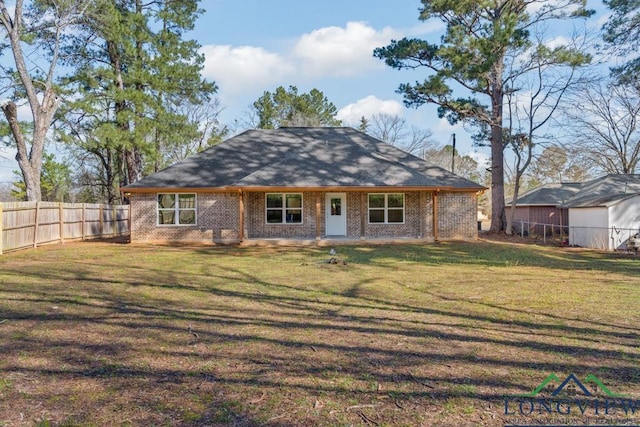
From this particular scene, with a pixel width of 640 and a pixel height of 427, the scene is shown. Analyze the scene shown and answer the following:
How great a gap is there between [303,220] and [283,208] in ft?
3.34

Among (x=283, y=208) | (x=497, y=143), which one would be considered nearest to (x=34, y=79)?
(x=283, y=208)

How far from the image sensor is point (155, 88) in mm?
23203

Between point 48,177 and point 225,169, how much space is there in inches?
899

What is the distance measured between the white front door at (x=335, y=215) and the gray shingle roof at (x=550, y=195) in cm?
1531

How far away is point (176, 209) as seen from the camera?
58.1 ft

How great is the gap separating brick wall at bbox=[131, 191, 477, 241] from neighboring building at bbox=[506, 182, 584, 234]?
981cm

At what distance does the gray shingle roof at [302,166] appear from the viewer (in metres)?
16.7

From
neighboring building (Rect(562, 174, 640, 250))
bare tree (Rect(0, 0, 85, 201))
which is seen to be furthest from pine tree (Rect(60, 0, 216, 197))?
neighboring building (Rect(562, 174, 640, 250))

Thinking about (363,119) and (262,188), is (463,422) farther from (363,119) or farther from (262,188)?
(363,119)

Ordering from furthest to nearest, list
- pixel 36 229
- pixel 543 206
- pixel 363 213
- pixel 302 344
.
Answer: pixel 543 206
pixel 363 213
pixel 36 229
pixel 302 344

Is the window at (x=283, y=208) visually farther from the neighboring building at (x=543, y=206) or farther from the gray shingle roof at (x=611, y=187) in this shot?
the neighboring building at (x=543, y=206)

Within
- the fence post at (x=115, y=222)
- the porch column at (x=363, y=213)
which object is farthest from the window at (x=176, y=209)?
the porch column at (x=363, y=213)

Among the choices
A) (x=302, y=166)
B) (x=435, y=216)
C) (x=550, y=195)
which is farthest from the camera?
(x=550, y=195)

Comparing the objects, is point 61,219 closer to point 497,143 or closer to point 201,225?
point 201,225
